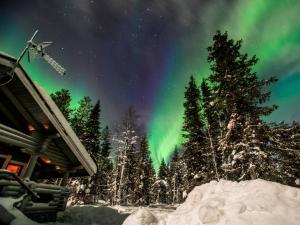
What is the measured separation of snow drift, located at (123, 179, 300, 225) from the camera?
423 centimetres

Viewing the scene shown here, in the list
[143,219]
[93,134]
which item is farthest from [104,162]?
[143,219]

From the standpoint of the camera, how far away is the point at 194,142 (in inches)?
862

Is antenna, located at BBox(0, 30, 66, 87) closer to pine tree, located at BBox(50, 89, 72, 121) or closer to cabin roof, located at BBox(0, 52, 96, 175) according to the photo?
cabin roof, located at BBox(0, 52, 96, 175)

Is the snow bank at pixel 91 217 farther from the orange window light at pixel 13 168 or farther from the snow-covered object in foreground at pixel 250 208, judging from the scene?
the snow-covered object in foreground at pixel 250 208

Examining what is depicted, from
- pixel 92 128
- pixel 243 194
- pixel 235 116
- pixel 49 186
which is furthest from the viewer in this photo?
pixel 92 128

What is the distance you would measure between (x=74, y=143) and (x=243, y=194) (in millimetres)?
8690

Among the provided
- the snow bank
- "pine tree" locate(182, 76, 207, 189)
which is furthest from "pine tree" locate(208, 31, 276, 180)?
the snow bank

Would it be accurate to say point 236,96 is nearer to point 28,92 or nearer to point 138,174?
point 28,92

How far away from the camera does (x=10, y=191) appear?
8.25m

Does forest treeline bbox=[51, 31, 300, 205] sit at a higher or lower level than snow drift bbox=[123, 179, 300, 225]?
higher

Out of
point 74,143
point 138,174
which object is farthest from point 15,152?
point 138,174

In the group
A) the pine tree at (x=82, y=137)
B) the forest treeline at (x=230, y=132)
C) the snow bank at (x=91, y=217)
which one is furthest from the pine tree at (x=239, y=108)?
the pine tree at (x=82, y=137)

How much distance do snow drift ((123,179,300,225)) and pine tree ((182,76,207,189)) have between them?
542 inches

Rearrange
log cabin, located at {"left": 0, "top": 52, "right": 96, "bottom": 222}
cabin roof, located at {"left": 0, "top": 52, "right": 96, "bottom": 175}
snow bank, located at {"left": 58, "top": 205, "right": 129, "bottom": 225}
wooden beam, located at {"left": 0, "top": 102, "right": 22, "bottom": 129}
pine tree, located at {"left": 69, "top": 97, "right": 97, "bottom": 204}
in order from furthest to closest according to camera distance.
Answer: pine tree, located at {"left": 69, "top": 97, "right": 97, "bottom": 204} < snow bank, located at {"left": 58, "top": 205, "right": 129, "bottom": 225} < wooden beam, located at {"left": 0, "top": 102, "right": 22, "bottom": 129} < cabin roof, located at {"left": 0, "top": 52, "right": 96, "bottom": 175} < log cabin, located at {"left": 0, "top": 52, "right": 96, "bottom": 222}
